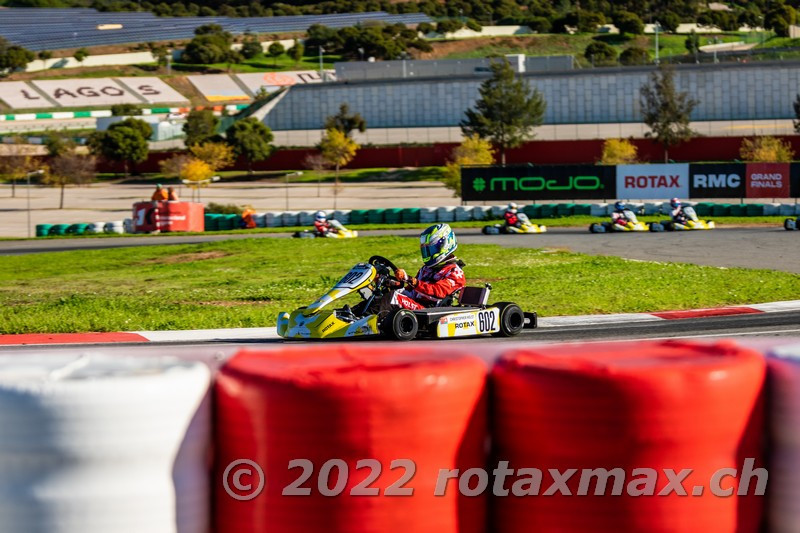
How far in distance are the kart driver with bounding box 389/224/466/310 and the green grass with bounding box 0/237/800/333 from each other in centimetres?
272

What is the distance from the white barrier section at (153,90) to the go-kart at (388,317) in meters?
98.5

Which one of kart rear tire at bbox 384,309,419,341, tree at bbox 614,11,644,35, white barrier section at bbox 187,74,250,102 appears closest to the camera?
kart rear tire at bbox 384,309,419,341

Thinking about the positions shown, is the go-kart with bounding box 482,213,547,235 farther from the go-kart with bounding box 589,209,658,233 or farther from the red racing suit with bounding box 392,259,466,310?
the red racing suit with bounding box 392,259,466,310

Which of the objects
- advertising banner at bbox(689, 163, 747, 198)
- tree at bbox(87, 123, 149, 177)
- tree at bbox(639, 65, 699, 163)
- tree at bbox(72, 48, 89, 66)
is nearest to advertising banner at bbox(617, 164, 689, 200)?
advertising banner at bbox(689, 163, 747, 198)

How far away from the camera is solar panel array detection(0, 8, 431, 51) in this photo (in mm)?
125562

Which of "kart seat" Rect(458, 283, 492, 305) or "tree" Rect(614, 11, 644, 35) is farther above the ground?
"tree" Rect(614, 11, 644, 35)

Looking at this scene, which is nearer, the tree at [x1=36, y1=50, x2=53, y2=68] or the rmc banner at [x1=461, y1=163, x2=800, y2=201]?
the rmc banner at [x1=461, y1=163, x2=800, y2=201]

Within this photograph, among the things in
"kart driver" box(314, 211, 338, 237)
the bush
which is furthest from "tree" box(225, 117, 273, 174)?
"kart driver" box(314, 211, 338, 237)

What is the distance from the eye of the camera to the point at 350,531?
4441 mm

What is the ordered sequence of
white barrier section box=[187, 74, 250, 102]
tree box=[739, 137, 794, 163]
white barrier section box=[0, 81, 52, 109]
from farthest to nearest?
1. white barrier section box=[187, 74, 250, 102]
2. white barrier section box=[0, 81, 52, 109]
3. tree box=[739, 137, 794, 163]

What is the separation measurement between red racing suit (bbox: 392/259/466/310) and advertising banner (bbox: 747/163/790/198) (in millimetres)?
30362

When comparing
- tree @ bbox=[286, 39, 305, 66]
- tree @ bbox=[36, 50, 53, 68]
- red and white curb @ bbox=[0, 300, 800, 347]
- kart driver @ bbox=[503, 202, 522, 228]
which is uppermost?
tree @ bbox=[286, 39, 305, 66]

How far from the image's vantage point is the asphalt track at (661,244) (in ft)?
79.3

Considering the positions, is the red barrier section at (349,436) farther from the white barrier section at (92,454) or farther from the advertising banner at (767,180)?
the advertising banner at (767,180)
